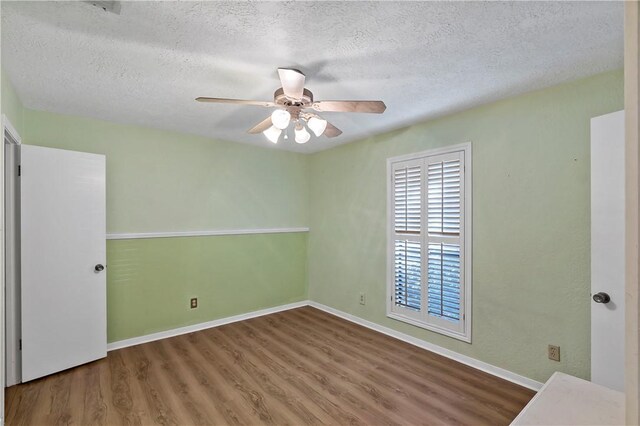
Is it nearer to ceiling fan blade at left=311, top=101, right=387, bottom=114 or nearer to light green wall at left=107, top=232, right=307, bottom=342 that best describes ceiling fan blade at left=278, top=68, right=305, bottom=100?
ceiling fan blade at left=311, top=101, right=387, bottom=114

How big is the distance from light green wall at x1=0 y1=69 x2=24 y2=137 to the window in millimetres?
3282

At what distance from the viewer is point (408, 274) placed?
133 inches

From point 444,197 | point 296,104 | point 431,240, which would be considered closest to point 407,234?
point 431,240

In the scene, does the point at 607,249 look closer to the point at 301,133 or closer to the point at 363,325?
the point at 301,133

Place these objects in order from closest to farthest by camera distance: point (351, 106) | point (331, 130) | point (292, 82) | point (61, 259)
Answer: point (292, 82), point (351, 106), point (331, 130), point (61, 259)

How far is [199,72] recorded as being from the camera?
6.89 ft

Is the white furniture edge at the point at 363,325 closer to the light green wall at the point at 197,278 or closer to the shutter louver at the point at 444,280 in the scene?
the light green wall at the point at 197,278

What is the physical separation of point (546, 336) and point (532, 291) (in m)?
0.34

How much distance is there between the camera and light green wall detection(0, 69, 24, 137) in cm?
198

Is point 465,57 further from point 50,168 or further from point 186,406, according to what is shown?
point 50,168

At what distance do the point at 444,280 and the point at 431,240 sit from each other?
0.41 m

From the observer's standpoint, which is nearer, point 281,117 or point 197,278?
point 281,117

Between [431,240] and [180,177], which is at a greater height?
[180,177]

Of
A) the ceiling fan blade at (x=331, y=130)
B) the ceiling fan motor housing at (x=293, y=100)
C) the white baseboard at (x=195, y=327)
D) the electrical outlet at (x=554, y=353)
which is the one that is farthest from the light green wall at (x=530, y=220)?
the white baseboard at (x=195, y=327)
